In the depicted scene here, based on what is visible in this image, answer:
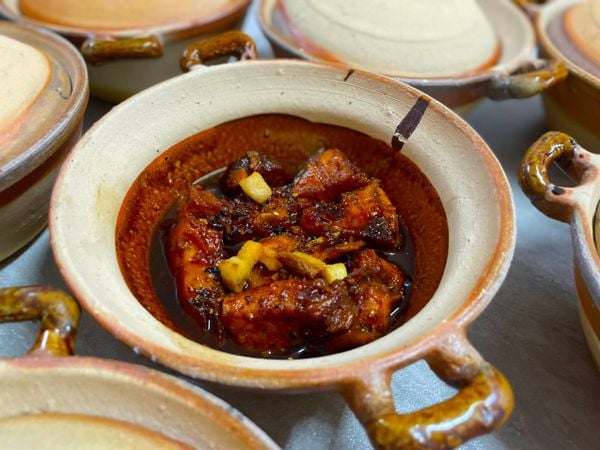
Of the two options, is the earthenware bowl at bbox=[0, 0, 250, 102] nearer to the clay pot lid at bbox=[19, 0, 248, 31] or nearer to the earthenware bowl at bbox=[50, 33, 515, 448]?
the clay pot lid at bbox=[19, 0, 248, 31]

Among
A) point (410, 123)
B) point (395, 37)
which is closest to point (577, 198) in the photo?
point (410, 123)

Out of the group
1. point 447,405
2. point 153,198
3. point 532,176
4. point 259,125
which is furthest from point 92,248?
point 532,176

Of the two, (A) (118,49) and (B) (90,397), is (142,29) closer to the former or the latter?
(A) (118,49)

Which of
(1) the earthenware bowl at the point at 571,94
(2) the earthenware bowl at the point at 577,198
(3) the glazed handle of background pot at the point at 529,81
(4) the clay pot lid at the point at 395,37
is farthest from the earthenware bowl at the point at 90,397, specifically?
(1) the earthenware bowl at the point at 571,94

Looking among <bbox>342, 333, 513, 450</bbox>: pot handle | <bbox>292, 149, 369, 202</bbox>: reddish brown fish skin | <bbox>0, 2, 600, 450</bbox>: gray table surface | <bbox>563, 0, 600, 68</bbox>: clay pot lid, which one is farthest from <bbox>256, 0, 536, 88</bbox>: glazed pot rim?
<bbox>342, 333, 513, 450</bbox>: pot handle

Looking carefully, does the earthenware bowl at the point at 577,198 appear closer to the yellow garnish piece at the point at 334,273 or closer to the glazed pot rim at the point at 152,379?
the yellow garnish piece at the point at 334,273

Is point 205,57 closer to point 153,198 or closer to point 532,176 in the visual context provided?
point 153,198
